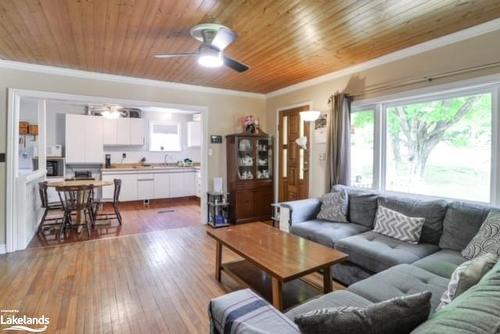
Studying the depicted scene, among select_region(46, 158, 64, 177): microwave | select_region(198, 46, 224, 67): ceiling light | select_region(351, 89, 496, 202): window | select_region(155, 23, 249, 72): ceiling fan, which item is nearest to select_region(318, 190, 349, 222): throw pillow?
select_region(351, 89, 496, 202): window

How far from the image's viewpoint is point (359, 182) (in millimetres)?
3973

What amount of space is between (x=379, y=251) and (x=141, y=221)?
172 inches

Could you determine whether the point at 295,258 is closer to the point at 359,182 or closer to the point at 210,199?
the point at 359,182

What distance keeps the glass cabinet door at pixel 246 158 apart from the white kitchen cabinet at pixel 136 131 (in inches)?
136

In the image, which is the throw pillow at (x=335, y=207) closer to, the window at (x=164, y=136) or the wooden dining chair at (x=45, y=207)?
the wooden dining chair at (x=45, y=207)

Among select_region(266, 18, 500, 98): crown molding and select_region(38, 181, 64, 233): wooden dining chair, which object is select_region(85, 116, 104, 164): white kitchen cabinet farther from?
select_region(266, 18, 500, 98): crown molding

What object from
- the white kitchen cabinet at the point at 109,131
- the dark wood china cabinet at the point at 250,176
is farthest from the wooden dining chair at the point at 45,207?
the dark wood china cabinet at the point at 250,176

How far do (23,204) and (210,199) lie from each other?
8.82 ft

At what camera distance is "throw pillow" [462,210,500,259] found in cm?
209

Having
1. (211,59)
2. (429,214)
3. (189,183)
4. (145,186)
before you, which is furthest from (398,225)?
(145,186)

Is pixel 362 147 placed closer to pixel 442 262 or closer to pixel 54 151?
pixel 442 262

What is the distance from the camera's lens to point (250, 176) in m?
5.31

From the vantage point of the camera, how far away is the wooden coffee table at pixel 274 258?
205 cm

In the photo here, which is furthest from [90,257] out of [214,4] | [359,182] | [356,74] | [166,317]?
[356,74]
